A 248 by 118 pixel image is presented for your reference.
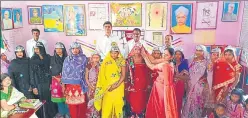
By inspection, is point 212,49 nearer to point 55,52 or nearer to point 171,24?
point 171,24

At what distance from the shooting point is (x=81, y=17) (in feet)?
8.87

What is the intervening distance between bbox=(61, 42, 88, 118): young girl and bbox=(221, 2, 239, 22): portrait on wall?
4.70ft

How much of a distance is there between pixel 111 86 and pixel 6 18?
119 centimetres

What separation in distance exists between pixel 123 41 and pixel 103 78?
0.42 meters

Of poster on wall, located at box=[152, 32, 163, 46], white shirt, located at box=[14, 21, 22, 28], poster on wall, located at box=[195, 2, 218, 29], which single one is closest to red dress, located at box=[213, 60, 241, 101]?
poster on wall, located at box=[195, 2, 218, 29]

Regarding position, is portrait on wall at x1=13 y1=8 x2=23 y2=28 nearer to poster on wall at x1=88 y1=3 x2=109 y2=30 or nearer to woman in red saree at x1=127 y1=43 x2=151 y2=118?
poster on wall at x1=88 y1=3 x2=109 y2=30

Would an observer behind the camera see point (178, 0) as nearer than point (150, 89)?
Yes

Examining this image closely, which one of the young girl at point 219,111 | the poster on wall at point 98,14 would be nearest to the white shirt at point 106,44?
the poster on wall at point 98,14

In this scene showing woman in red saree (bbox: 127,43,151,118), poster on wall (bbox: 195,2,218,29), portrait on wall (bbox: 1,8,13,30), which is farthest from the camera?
woman in red saree (bbox: 127,43,151,118)

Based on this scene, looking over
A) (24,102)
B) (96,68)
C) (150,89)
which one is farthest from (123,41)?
(24,102)

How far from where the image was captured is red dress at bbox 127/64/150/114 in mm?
2742

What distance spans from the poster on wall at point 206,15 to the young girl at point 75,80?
1190mm

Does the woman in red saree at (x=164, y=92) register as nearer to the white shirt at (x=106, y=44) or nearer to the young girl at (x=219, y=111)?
the white shirt at (x=106, y=44)

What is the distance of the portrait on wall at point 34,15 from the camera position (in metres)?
2.72
